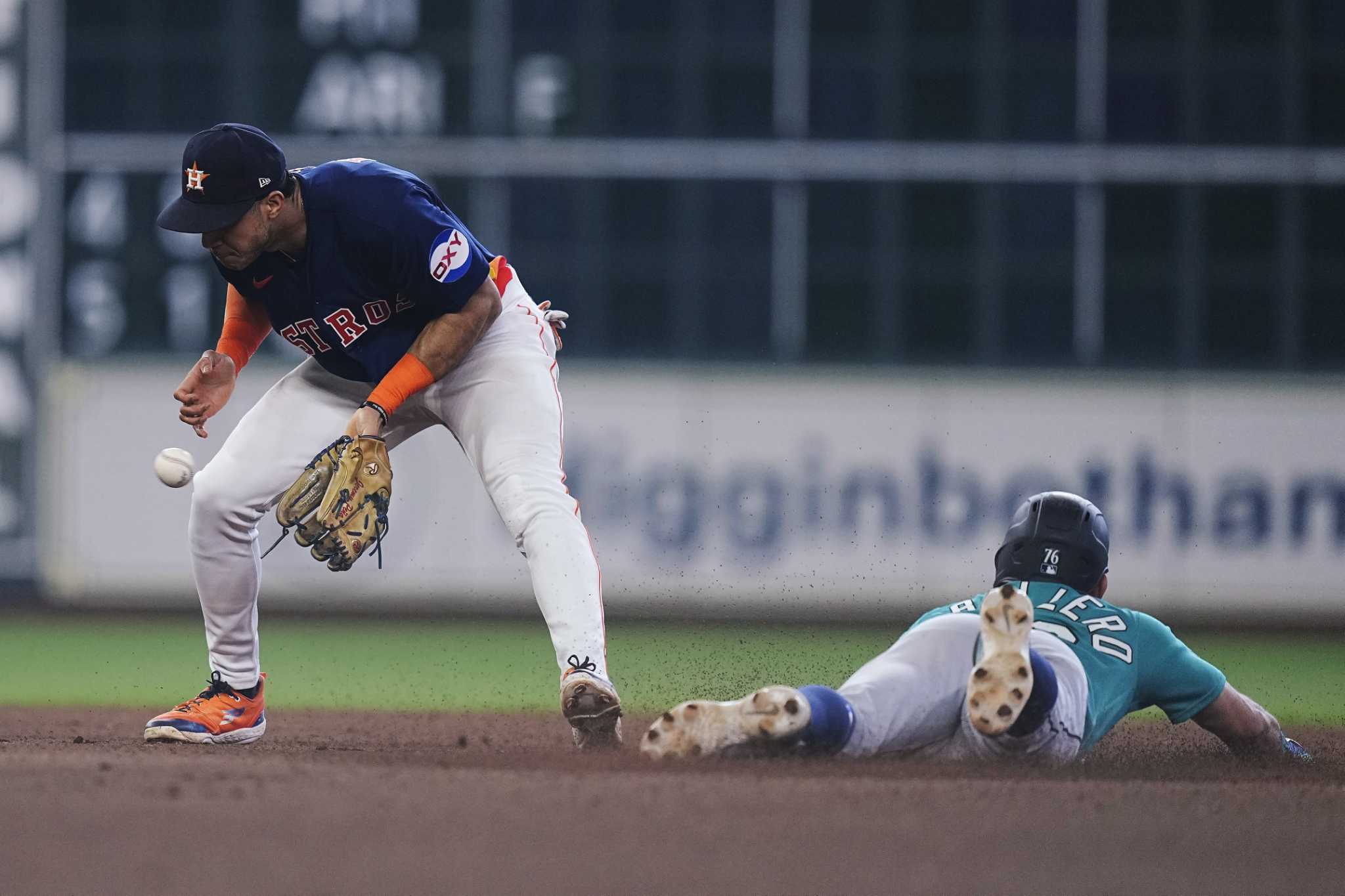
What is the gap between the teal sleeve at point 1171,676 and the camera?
4055mm

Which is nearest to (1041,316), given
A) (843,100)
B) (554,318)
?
(843,100)

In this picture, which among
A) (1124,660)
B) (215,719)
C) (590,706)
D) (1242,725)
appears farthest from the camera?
(215,719)

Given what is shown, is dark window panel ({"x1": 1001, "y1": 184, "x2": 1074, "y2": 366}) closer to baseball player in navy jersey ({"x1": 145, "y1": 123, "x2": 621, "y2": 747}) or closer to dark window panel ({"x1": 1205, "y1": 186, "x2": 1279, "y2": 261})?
dark window panel ({"x1": 1205, "y1": 186, "x2": 1279, "y2": 261})

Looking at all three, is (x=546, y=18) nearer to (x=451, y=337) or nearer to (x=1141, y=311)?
(x=1141, y=311)

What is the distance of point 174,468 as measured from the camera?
181 inches

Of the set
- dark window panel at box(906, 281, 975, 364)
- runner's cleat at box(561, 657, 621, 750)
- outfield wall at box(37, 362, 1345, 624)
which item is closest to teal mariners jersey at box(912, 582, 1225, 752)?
runner's cleat at box(561, 657, 621, 750)

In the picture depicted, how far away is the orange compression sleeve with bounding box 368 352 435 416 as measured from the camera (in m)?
4.33

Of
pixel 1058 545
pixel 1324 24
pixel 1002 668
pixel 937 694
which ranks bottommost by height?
pixel 937 694

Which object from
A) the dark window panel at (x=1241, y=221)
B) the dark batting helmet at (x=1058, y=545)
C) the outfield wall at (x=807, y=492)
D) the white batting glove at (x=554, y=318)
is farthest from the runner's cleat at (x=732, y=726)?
the dark window panel at (x=1241, y=221)

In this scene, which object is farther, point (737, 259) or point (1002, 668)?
point (737, 259)

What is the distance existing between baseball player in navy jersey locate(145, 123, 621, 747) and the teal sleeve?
3.93 ft

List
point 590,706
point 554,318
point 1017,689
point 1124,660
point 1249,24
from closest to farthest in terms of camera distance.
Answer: point 1017,689
point 1124,660
point 590,706
point 554,318
point 1249,24

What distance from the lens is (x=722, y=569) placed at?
11008 mm

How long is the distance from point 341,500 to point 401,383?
32 cm
